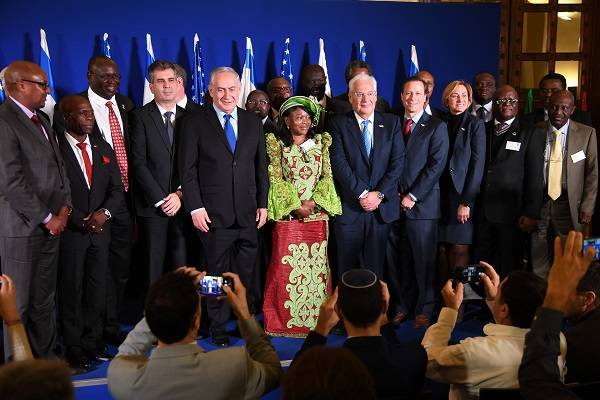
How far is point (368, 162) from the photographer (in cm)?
470

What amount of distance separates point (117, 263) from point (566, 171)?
337 cm

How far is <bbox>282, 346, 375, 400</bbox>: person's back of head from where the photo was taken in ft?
4.69

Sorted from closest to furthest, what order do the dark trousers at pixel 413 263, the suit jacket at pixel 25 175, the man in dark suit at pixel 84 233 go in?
the suit jacket at pixel 25 175
the man in dark suit at pixel 84 233
the dark trousers at pixel 413 263

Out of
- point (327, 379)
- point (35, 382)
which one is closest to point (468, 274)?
point (327, 379)

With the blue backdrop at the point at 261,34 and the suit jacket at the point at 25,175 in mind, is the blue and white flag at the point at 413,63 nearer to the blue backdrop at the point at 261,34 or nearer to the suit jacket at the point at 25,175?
the blue backdrop at the point at 261,34

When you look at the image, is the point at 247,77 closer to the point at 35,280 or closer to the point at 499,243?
the point at 499,243

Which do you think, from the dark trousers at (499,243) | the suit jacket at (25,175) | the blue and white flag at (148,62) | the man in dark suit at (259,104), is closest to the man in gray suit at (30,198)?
the suit jacket at (25,175)

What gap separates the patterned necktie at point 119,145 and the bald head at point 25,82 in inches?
29.7

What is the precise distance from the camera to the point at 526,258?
5363mm

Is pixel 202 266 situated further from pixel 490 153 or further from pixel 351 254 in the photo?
pixel 490 153

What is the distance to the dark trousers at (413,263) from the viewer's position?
488 cm

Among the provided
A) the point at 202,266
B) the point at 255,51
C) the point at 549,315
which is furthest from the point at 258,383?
the point at 255,51

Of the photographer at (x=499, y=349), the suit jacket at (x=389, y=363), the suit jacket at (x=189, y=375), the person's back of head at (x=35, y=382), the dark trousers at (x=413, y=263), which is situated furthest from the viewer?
the dark trousers at (x=413, y=263)

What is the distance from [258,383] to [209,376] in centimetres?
18
